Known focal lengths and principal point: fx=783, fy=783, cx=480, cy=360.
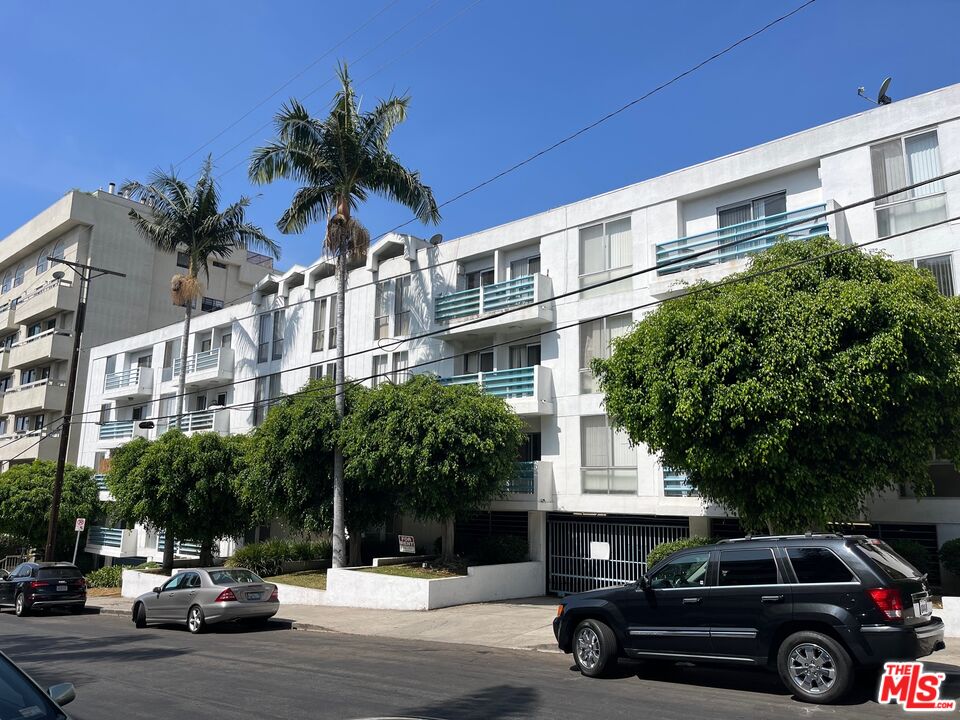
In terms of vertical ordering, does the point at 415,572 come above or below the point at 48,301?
below

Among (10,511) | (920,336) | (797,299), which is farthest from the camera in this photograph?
(10,511)

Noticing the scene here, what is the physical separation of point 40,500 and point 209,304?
1813 cm

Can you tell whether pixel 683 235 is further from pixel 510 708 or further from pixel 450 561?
pixel 510 708

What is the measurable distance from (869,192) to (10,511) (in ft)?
119

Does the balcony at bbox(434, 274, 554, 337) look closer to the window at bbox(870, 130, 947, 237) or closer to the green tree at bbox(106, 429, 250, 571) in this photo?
the window at bbox(870, 130, 947, 237)

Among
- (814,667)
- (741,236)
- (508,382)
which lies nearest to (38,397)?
(508,382)

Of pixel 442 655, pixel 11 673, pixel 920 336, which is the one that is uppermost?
pixel 920 336

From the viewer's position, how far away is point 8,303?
53594mm

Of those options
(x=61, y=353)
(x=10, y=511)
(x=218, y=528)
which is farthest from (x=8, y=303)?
(x=218, y=528)

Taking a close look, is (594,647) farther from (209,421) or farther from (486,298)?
(209,421)

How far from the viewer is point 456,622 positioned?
56.6 ft

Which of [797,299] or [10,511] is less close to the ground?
[797,299]

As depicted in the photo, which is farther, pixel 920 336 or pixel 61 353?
pixel 61 353

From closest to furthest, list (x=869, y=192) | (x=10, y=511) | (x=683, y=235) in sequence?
(x=869, y=192) < (x=683, y=235) < (x=10, y=511)
